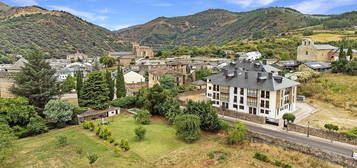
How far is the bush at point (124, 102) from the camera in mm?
46403

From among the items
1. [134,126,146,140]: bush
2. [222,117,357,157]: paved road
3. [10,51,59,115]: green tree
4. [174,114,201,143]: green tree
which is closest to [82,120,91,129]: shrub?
[134,126,146,140]: bush

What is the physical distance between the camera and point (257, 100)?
130ft

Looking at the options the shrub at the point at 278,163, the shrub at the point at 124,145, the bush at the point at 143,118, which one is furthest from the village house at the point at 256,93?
the shrub at the point at 124,145

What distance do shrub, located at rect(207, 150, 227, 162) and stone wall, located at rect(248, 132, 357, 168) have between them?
19.2ft

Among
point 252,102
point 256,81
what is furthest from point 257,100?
point 256,81

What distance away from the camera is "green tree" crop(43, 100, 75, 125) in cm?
3762

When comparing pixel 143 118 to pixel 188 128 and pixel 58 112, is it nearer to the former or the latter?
pixel 188 128

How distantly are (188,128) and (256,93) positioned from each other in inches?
584

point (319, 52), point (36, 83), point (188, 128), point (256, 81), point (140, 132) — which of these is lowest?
point (140, 132)

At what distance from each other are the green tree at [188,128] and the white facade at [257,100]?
41.5ft

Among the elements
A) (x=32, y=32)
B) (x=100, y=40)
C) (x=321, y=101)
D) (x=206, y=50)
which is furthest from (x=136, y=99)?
(x=100, y=40)

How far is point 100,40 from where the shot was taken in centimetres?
19450

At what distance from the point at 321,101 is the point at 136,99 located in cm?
3685

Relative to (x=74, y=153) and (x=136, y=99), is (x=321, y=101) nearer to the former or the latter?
(x=136, y=99)
